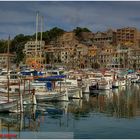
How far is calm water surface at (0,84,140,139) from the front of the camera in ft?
48.2

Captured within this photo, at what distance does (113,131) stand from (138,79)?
37073mm

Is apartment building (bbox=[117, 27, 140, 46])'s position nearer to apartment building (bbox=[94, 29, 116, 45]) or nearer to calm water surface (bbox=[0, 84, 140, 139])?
apartment building (bbox=[94, 29, 116, 45])

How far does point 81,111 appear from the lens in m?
21.7

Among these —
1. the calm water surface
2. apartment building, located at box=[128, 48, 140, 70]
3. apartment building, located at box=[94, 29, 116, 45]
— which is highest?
apartment building, located at box=[94, 29, 116, 45]

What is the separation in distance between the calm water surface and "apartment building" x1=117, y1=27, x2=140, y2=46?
82245 mm

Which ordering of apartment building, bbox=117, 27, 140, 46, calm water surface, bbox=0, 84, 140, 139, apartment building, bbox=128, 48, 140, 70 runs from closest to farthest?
calm water surface, bbox=0, 84, 140, 139, apartment building, bbox=128, 48, 140, 70, apartment building, bbox=117, 27, 140, 46

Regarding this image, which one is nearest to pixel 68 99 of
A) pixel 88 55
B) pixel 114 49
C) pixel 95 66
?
pixel 95 66

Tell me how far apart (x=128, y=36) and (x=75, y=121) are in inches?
3616

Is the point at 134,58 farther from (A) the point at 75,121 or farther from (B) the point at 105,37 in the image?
(A) the point at 75,121

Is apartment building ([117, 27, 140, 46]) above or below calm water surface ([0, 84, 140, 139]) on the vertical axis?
above

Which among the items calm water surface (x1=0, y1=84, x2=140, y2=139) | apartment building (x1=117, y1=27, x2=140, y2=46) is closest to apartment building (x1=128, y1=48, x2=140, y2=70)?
apartment building (x1=117, y1=27, x2=140, y2=46)

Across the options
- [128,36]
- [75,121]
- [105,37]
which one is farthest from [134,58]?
[75,121]

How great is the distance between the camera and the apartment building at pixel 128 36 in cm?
10606

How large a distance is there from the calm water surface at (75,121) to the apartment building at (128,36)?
270 ft
